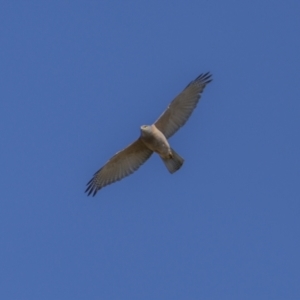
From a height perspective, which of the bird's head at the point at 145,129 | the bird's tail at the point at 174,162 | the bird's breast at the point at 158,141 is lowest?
the bird's tail at the point at 174,162

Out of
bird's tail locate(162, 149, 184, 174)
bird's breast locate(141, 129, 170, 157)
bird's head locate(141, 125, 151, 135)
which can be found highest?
bird's head locate(141, 125, 151, 135)

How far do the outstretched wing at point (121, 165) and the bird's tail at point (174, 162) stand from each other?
734 mm

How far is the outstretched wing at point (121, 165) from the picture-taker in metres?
25.4

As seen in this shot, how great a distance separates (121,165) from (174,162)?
146 cm

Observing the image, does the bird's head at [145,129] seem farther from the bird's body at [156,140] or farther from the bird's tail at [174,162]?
the bird's tail at [174,162]

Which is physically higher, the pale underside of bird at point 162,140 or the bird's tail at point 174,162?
the pale underside of bird at point 162,140

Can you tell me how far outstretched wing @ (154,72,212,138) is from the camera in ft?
82.1

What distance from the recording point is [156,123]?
991 inches

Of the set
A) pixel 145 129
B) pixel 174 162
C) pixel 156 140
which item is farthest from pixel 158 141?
pixel 174 162

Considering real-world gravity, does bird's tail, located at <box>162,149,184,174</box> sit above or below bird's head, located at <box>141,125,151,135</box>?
below

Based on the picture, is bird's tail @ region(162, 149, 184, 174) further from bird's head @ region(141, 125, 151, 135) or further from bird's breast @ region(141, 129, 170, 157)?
bird's head @ region(141, 125, 151, 135)

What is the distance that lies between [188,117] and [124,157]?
173 centimetres

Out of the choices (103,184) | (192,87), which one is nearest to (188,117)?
(192,87)

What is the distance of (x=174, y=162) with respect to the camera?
981 inches
